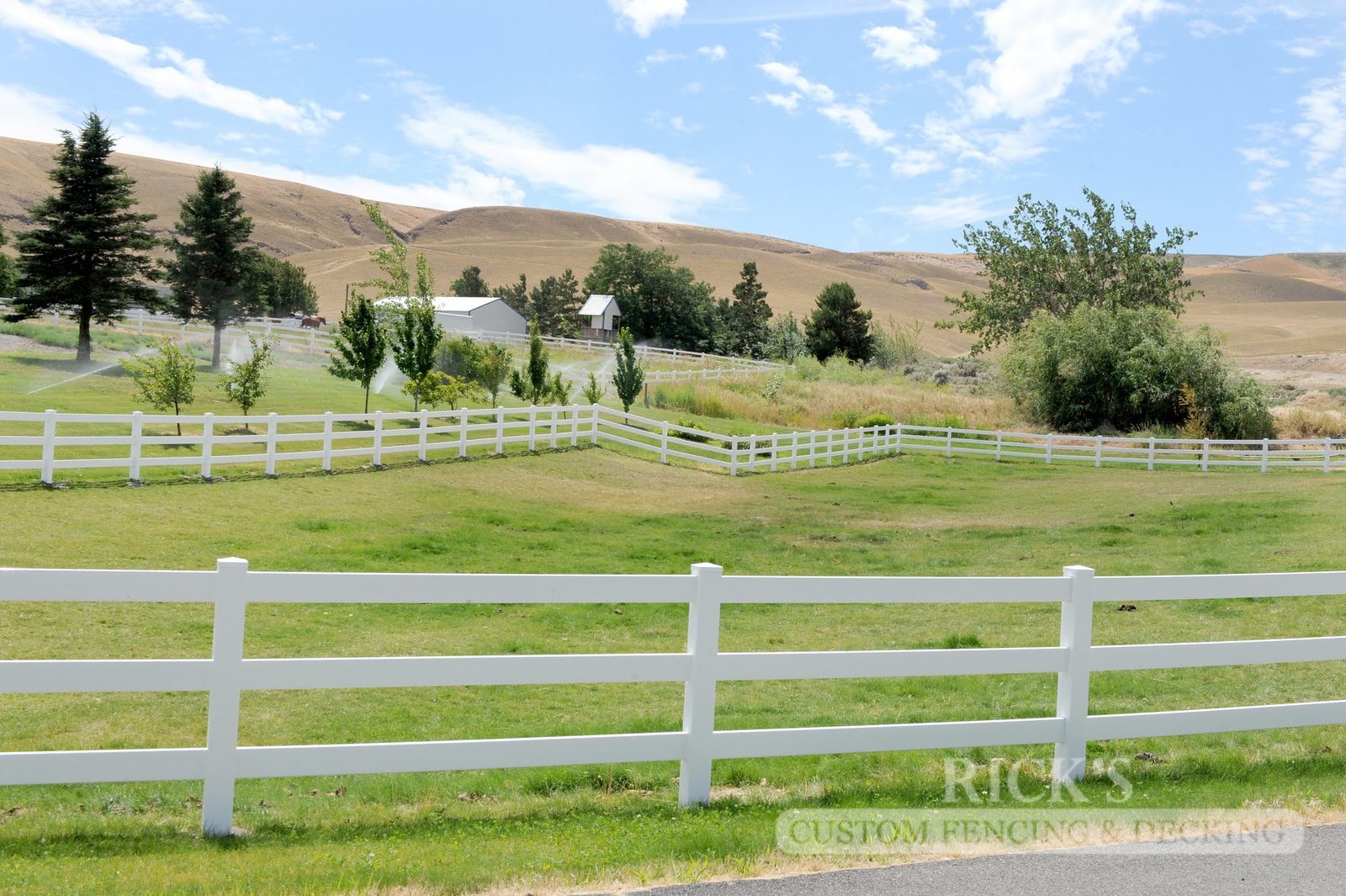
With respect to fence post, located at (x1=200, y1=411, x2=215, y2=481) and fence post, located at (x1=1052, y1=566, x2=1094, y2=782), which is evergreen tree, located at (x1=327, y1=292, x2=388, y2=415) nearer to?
fence post, located at (x1=200, y1=411, x2=215, y2=481)

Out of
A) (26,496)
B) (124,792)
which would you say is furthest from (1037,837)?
(26,496)

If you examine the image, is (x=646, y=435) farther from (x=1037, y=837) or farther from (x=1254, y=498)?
(x=1037, y=837)

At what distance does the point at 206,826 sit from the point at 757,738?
8.76ft

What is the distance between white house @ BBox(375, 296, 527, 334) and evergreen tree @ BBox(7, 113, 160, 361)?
3781 cm

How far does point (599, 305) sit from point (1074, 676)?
3751 inches

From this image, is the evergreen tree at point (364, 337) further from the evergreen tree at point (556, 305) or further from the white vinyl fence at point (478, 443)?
the evergreen tree at point (556, 305)

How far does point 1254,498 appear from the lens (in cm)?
2473

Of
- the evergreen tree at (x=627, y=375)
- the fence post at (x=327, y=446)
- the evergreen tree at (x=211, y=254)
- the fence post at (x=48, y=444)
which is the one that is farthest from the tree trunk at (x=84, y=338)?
the fence post at (x=48, y=444)

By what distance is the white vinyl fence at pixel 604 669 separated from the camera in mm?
5082

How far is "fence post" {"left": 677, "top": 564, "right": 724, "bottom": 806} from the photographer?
570 centimetres

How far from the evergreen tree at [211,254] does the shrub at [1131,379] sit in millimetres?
36578

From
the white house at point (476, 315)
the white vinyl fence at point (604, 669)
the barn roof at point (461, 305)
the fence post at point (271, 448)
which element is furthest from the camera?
the barn roof at point (461, 305)

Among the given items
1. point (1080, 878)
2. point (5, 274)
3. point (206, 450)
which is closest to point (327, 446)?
point (206, 450)

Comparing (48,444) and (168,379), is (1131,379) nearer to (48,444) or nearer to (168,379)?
(168,379)
